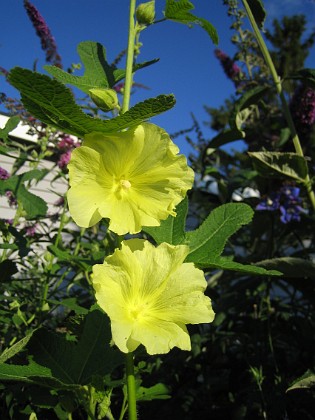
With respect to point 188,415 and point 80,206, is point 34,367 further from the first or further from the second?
point 188,415

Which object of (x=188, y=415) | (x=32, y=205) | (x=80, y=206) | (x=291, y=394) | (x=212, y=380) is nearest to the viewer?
(x=80, y=206)

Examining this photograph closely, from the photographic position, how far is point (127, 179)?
2.38ft

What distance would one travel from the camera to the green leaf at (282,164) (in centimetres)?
148

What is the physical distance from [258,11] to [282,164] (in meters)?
0.60

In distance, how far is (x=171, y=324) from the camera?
664mm

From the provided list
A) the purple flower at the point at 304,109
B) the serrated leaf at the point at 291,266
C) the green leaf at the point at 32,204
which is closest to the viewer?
the green leaf at the point at 32,204

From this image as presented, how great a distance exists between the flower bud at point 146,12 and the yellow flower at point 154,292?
417 mm

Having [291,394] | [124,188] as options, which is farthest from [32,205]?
[291,394]

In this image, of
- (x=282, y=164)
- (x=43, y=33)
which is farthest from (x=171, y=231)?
(x=43, y=33)

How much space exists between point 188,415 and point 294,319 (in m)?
0.56

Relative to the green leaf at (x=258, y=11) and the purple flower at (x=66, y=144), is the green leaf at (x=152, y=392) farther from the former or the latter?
the green leaf at (x=258, y=11)

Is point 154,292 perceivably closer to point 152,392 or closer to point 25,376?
point 25,376

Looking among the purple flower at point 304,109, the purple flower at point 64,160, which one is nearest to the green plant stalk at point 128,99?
the purple flower at point 64,160

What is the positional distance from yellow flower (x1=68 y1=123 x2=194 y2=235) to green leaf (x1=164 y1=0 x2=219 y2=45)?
0.89 ft
